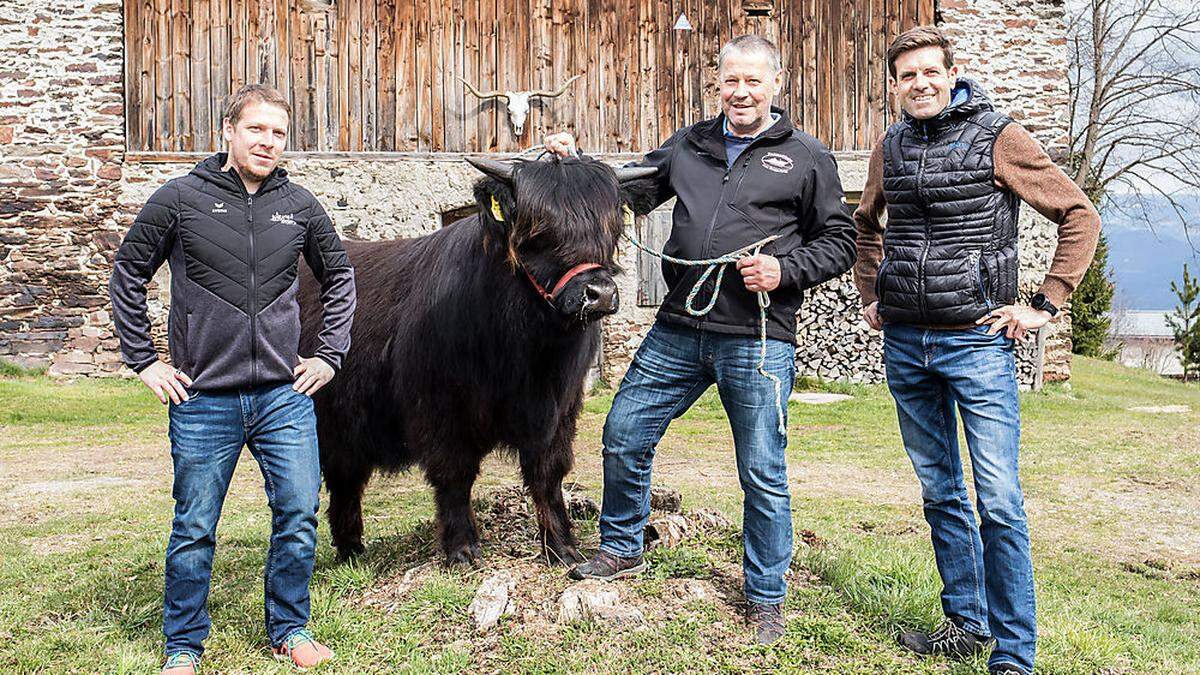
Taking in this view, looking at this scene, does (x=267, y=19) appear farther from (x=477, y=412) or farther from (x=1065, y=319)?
(x=1065, y=319)

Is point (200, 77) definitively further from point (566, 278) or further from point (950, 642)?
point (950, 642)

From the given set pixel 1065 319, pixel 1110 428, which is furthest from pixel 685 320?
pixel 1065 319

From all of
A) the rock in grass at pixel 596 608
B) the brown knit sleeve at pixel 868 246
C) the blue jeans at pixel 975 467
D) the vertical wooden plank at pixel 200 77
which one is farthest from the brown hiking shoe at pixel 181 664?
the vertical wooden plank at pixel 200 77

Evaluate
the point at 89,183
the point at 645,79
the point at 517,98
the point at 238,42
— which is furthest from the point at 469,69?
the point at 89,183

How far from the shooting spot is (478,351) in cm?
422

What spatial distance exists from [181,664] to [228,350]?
1160 millimetres

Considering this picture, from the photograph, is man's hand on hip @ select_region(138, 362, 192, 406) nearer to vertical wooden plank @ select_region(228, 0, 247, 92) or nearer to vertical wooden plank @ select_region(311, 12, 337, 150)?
vertical wooden plank @ select_region(311, 12, 337, 150)

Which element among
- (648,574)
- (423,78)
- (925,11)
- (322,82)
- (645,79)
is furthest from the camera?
(925,11)

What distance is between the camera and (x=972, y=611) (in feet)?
12.0

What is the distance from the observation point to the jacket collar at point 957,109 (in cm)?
341

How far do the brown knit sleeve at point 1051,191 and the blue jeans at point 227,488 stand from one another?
108 inches

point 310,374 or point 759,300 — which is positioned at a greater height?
point 759,300

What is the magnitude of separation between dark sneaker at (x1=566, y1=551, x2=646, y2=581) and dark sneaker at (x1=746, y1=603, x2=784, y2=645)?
1.90 ft

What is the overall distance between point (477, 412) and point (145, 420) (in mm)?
8119
